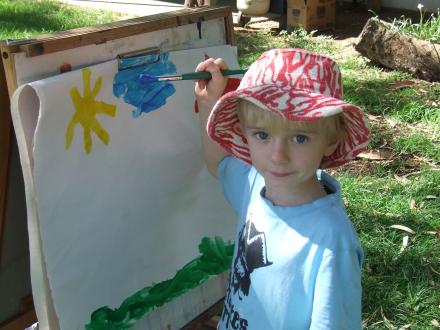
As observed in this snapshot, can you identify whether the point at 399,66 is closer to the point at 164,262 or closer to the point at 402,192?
the point at 402,192

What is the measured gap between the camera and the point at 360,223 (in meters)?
3.22

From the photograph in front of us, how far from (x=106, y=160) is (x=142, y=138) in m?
0.16

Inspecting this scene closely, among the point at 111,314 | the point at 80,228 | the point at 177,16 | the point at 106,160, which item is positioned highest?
the point at 177,16

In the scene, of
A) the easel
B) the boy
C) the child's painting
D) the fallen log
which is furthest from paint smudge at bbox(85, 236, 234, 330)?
the fallen log

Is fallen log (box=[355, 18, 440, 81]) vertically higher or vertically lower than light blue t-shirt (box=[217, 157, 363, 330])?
lower

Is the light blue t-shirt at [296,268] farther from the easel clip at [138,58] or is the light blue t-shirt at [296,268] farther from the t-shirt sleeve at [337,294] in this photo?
the easel clip at [138,58]

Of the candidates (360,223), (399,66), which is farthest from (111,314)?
(399,66)

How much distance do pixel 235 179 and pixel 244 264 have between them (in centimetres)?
31

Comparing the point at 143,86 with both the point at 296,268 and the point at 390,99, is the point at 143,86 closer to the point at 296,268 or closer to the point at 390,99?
the point at 296,268

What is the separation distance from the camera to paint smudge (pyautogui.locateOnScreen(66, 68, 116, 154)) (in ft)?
5.71

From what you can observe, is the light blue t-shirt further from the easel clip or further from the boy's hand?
the easel clip

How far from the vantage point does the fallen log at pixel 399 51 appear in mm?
4945

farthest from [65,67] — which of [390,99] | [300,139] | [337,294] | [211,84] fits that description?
[390,99]

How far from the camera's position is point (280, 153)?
152cm
